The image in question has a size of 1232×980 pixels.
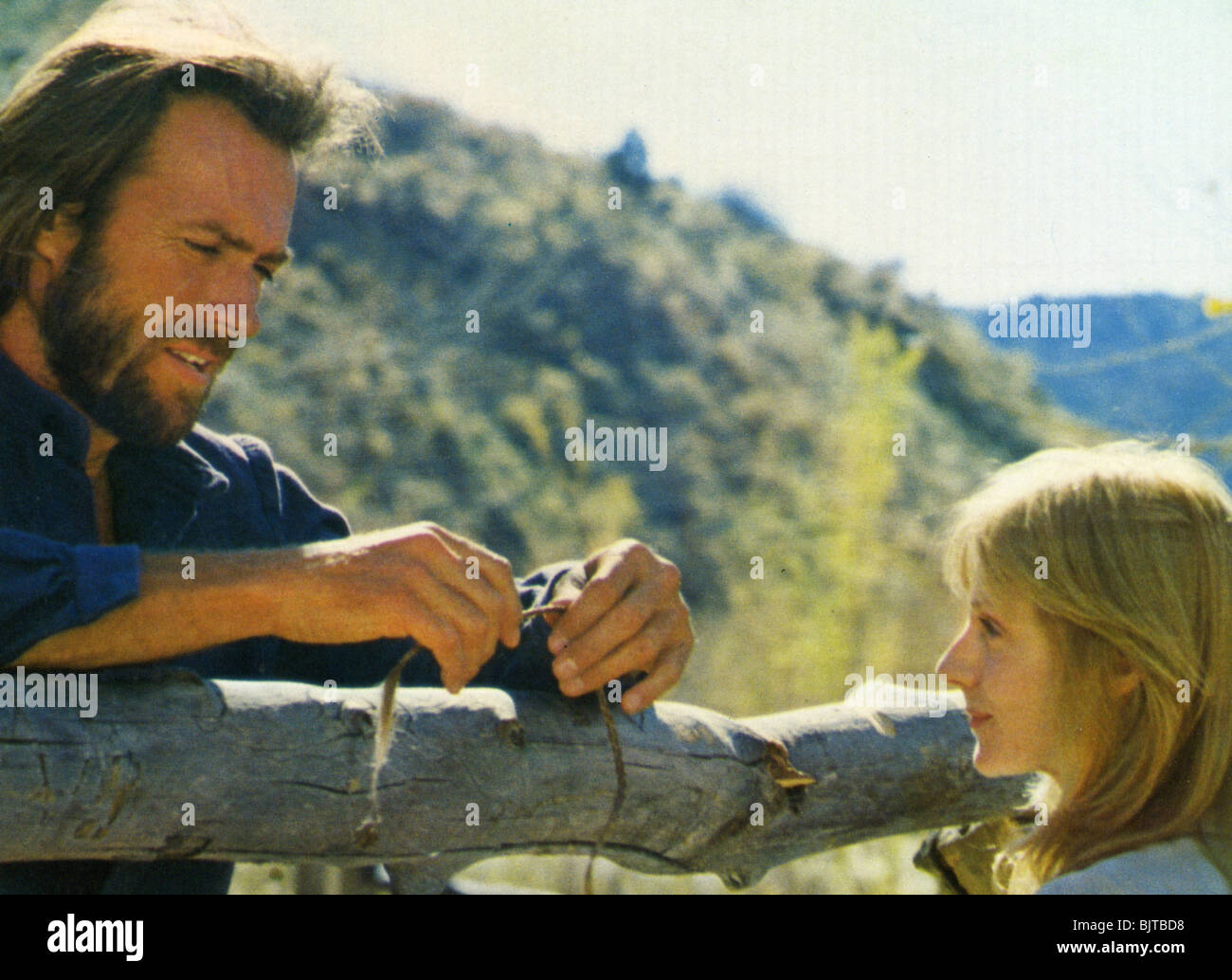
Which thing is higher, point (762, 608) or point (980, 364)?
point (980, 364)

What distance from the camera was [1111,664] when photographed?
5.64 ft

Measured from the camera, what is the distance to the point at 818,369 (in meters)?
23.9

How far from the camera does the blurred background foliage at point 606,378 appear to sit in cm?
1725

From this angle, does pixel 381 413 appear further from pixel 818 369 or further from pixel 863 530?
pixel 863 530

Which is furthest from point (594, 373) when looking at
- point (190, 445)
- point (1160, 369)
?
point (190, 445)

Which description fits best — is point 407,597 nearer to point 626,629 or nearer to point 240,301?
point 626,629

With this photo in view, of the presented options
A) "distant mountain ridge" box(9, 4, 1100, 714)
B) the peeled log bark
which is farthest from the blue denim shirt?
"distant mountain ridge" box(9, 4, 1100, 714)

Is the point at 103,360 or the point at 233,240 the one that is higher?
the point at 233,240

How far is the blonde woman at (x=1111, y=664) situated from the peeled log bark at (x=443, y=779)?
24cm

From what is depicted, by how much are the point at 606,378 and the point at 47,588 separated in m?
22.6

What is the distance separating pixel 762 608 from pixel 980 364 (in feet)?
48.5

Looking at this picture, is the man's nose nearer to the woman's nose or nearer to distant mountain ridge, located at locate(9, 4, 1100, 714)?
the woman's nose

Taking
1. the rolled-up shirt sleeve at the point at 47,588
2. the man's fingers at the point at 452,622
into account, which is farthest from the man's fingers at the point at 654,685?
the rolled-up shirt sleeve at the point at 47,588
